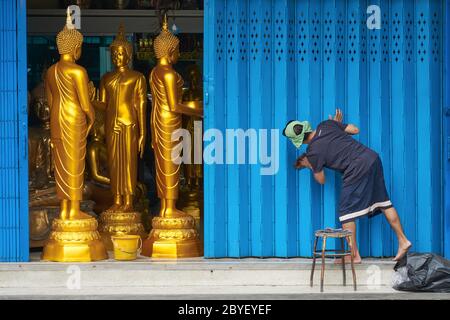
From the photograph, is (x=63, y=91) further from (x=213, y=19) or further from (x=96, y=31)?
(x=96, y=31)

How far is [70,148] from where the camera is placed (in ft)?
31.7

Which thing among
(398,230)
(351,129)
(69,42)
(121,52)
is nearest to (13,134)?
(69,42)

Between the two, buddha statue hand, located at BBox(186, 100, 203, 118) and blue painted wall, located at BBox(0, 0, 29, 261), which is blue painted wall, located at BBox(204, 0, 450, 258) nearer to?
buddha statue hand, located at BBox(186, 100, 203, 118)

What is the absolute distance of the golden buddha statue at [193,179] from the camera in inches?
445

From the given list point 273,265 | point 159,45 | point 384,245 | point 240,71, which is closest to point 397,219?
point 384,245

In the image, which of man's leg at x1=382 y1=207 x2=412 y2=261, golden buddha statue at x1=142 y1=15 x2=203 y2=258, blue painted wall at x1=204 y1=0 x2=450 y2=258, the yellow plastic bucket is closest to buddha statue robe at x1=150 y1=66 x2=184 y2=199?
golden buddha statue at x1=142 y1=15 x2=203 y2=258

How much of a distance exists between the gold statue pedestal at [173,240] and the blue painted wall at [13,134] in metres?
1.20

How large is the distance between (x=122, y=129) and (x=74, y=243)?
140cm

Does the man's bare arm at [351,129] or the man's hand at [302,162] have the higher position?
the man's bare arm at [351,129]

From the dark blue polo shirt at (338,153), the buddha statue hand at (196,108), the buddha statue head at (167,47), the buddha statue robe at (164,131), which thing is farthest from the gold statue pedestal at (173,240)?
the buddha statue head at (167,47)

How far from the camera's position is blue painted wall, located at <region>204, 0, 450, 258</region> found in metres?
9.57

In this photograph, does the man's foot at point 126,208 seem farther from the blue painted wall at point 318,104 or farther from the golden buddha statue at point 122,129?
the blue painted wall at point 318,104

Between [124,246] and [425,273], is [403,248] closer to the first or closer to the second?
[425,273]

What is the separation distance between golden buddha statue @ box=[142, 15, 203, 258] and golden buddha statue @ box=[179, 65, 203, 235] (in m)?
1.16
